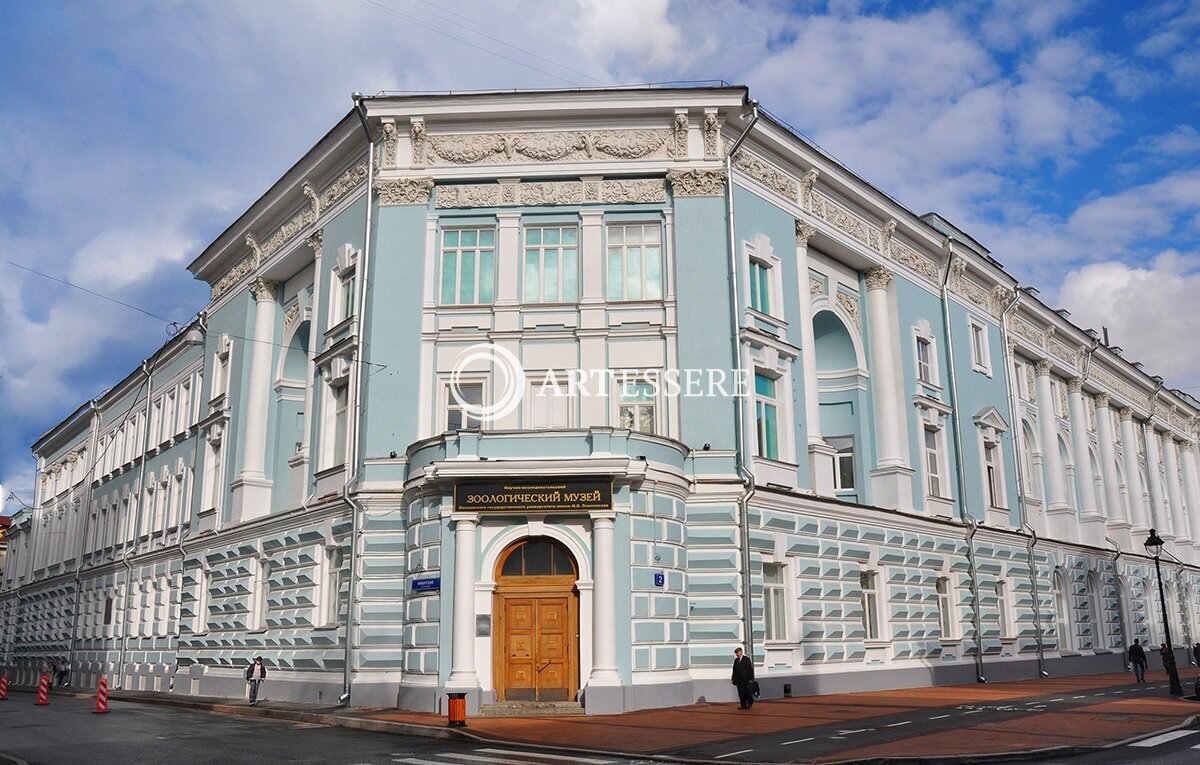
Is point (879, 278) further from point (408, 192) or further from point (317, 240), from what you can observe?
point (317, 240)

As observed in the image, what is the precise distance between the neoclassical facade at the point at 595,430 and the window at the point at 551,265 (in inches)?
3.2

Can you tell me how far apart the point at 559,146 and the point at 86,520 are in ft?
131

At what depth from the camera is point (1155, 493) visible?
5319 cm

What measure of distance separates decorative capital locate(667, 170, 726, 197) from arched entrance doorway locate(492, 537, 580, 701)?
1014cm

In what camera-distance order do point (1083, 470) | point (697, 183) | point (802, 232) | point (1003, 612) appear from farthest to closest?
point (1083, 470)
point (1003, 612)
point (802, 232)
point (697, 183)

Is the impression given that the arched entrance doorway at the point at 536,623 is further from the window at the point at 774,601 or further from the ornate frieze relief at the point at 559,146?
the ornate frieze relief at the point at 559,146

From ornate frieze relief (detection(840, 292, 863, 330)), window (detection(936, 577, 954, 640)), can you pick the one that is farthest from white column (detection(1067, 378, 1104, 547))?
ornate frieze relief (detection(840, 292, 863, 330))

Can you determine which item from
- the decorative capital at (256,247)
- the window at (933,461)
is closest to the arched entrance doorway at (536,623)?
the window at (933,461)

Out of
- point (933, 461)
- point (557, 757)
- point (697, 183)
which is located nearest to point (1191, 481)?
point (933, 461)

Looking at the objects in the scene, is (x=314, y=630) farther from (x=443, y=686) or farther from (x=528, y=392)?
(x=528, y=392)

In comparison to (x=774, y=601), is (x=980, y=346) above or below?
above

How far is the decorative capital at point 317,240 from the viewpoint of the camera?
1186 inches

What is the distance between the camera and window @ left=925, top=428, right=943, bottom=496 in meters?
33.5

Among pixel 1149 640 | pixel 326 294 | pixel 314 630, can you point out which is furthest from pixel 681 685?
pixel 1149 640
